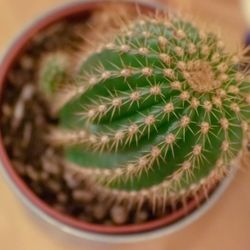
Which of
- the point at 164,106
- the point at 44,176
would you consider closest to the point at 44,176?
the point at 44,176

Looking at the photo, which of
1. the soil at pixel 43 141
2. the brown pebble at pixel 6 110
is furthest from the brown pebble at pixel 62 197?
the brown pebble at pixel 6 110

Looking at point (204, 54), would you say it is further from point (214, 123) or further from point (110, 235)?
point (110, 235)

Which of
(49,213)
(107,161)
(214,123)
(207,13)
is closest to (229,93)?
(214,123)

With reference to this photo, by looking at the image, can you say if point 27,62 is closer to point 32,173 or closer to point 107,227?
point 32,173

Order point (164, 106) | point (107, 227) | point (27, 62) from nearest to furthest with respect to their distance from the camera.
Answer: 1. point (164, 106)
2. point (107, 227)
3. point (27, 62)

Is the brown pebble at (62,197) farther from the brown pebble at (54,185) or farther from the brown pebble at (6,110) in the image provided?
the brown pebble at (6,110)

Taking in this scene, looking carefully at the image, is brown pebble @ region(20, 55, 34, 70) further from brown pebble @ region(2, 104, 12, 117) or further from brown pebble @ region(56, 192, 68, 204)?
brown pebble @ region(56, 192, 68, 204)

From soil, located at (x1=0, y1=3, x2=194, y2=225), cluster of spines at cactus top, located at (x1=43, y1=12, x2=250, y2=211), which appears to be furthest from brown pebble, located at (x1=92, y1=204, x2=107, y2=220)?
cluster of spines at cactus top, located at (x1=43, y1=12, x2=250, y2=211)

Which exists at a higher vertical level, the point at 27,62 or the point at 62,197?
the point at 27,62
